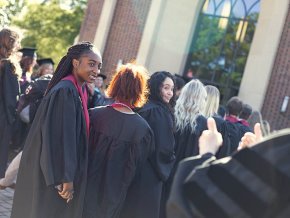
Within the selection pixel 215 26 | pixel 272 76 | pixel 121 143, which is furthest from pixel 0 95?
pixel 215 26

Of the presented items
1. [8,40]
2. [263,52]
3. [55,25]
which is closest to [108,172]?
[8,40]

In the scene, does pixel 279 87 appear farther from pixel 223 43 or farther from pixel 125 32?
pixel 125 32

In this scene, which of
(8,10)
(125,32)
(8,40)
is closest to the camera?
(8,40)

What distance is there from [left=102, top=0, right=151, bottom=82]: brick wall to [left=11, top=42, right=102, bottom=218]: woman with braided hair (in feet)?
38.6

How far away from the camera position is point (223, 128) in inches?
221

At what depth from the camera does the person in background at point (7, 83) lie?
560 centimetres

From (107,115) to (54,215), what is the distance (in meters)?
0.89

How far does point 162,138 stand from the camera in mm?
4531

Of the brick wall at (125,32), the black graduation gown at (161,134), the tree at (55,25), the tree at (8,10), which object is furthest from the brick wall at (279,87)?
the tree at (55,25)

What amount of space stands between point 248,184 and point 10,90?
461 centimetres

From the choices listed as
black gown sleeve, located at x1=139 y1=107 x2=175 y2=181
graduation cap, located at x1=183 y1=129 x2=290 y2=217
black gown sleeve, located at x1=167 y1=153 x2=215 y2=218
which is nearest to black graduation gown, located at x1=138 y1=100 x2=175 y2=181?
black gown sleeve, located at x1=139 y1=107 x2=175 y2=181

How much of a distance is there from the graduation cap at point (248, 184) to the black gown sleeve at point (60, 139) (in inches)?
72.1

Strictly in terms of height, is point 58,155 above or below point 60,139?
below

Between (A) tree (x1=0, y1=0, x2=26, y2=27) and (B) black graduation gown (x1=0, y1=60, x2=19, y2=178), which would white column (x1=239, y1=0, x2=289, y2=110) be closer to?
(A) tree (x1=0, y1=0, x2=26, y2=27)
